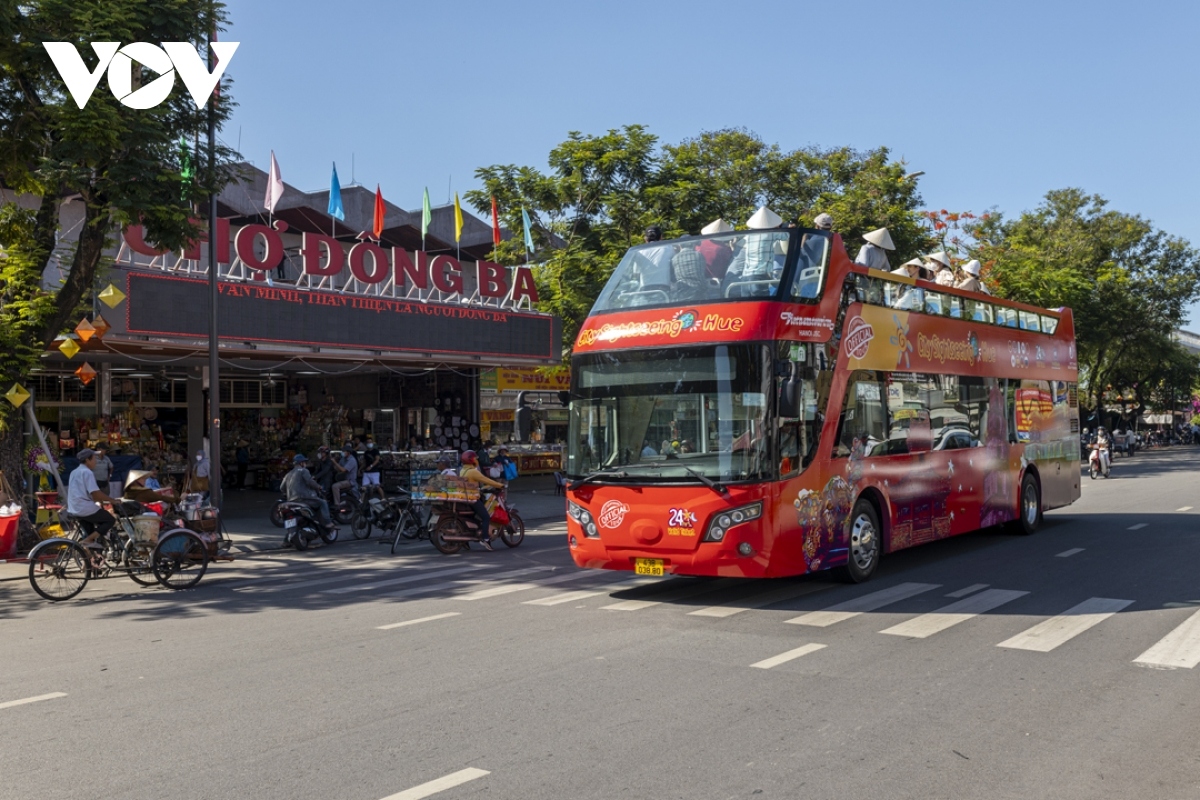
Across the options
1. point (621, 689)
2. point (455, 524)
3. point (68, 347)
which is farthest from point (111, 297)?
point (621, 689)

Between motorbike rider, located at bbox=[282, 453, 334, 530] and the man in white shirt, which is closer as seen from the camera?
the man in white shirt

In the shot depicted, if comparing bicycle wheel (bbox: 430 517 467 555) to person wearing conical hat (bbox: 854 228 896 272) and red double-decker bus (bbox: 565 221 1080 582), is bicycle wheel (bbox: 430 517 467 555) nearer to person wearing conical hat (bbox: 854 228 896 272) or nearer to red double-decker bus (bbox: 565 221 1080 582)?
red double-decker bus (bbox: 565 221 1080 582)

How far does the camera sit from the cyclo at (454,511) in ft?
52.7

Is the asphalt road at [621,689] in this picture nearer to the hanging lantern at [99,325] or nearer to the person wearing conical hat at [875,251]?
the person wearing conical hat at [875,251]

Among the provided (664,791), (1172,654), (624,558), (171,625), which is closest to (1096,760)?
(664,791)

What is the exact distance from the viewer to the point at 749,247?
11.0m

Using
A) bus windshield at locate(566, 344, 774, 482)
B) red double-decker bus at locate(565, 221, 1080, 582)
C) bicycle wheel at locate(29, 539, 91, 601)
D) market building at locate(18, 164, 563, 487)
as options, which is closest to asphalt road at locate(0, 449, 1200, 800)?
bicycle wheel at locate(29, 539, 91, 601)

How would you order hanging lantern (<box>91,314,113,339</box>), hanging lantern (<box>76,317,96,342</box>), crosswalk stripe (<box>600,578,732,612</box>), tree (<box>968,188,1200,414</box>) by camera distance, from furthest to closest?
tree (<box>968,188,1200,414</box>)
hanging lantern (<box>91,314,113,339</box>)
hanging lantern (<box>76,317,96,342</box>)
crosswalk stripe (<box>600,578,732,612</box>)

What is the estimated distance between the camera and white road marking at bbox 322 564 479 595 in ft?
41.8

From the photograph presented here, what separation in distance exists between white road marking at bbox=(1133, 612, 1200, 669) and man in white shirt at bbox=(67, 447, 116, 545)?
1175 cm

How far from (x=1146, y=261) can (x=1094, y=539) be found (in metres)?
42.7

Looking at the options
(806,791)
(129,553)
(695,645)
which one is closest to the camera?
(806,791)

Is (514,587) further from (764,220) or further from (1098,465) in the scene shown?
(1098,465)

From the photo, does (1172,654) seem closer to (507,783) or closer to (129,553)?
(507,783)
